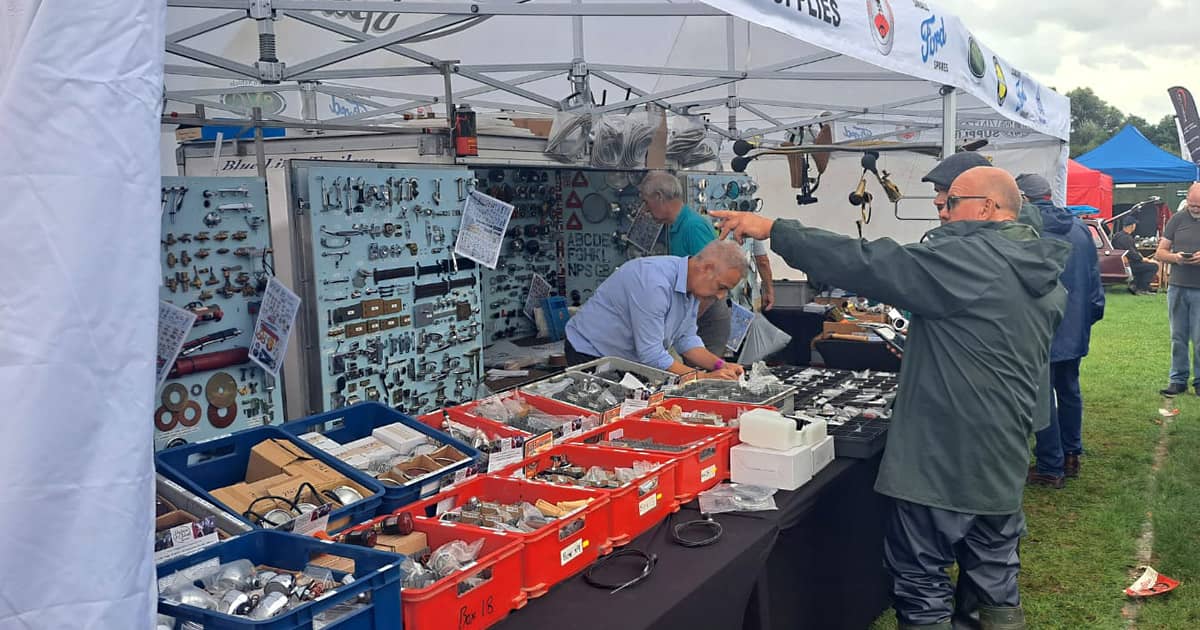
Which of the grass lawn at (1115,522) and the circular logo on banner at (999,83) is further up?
the circular logo on banner at (999,83)

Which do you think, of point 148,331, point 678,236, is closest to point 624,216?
point 678,236

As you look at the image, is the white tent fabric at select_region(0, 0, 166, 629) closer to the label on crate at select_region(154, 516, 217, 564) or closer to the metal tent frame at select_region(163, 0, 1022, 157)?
the label on crate at select_region(154, 516, 217, 564)

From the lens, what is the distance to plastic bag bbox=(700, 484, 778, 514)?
2.85 m

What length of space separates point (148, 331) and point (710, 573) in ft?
5.13

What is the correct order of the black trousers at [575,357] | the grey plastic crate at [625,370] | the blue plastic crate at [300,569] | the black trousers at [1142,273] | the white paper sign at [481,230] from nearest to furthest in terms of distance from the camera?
1. the blue plastic crate at [300,569]
2. the grey plastic crate at [625,370]
3. the black trousers at [575,357]
4. the white paper sign at [481,230]
5. the black trousers at [1142,273]

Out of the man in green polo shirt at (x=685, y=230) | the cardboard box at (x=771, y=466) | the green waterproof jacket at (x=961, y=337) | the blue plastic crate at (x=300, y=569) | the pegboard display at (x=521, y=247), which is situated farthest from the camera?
the pegboard display at (x=521, y=247)

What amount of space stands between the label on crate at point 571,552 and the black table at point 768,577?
2.2 inches

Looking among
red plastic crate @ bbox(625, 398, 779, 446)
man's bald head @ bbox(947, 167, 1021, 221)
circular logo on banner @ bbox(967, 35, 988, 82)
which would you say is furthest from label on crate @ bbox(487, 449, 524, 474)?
circular logo on banner @ bbox(967, 35, 988, 82)

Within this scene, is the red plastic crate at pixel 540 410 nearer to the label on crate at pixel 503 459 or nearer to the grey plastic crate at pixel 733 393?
the label on crate at pixel 503 459

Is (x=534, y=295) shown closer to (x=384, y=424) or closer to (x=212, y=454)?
(x=384, y=424)

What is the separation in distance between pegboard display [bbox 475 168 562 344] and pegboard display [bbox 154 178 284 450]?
2987 mm

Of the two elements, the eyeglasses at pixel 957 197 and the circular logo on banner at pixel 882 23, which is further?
the circular logo on banner at pixel 882 23

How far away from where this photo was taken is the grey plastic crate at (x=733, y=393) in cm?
369

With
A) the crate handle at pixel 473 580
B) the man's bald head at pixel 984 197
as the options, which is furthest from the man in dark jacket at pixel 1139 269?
the crate handle at pixel 473 580
